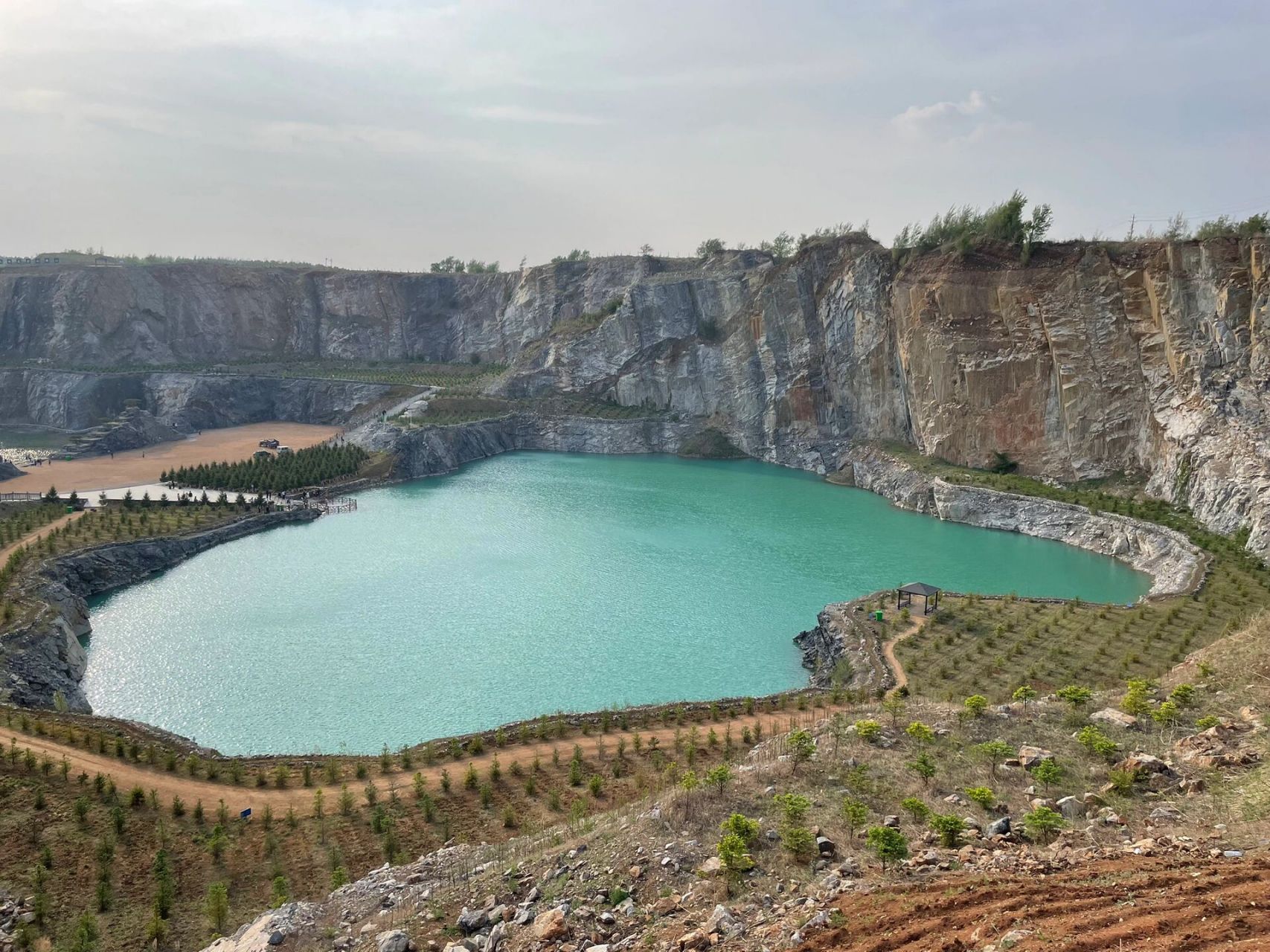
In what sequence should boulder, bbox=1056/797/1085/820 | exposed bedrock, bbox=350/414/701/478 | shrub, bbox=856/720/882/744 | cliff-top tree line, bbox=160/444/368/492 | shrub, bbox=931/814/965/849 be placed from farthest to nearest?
exposed bedrock, bbox=350/414/701/478 → cliff-top tree line, bbox=160/444/368/492 → shrub, bbox=856/720/882/744 → boulder, bbox=1056/797/1085/820 → shrub, bbox=931/814/965/849

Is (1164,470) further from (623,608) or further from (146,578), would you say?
(146,578)


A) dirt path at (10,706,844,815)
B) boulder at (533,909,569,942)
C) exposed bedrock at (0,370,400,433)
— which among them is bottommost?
dirt path at (10,706,844,815)

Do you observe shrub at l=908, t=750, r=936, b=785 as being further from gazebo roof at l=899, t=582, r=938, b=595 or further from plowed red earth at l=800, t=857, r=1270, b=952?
gazebo roof at l=899, t=582, r=938, b=595

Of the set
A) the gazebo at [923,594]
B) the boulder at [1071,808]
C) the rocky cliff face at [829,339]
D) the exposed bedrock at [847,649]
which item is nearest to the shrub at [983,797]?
the boulder at [1071,808]

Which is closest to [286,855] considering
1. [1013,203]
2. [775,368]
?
[1013,203]

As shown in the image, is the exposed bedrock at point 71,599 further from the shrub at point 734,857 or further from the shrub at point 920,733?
the shrub at point 920,733

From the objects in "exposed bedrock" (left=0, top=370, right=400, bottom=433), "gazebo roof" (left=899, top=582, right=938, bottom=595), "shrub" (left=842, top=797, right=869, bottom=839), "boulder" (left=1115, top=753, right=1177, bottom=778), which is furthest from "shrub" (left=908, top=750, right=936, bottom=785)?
"exposed bedrock" (left=0, top=370, right=400, bottom=433)

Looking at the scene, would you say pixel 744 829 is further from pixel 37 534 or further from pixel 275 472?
pixel 275 472
